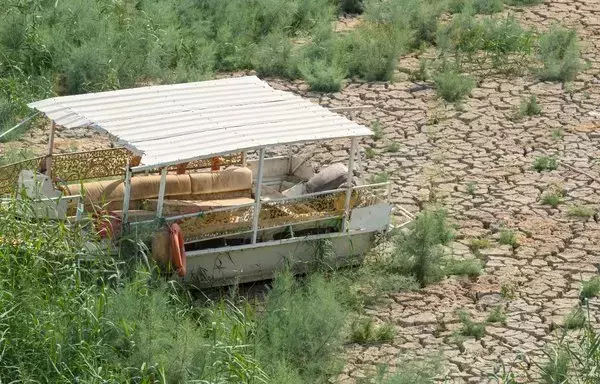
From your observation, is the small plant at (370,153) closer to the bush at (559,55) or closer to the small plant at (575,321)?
the bush at (559,55)

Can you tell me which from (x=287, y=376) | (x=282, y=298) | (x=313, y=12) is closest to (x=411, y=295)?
(x=282, y=298)

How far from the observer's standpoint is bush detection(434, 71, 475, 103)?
18875 millimetres

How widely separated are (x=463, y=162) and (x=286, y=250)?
372cm

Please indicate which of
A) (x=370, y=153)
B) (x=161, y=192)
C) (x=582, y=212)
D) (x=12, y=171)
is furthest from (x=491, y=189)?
(x=12, y=171)

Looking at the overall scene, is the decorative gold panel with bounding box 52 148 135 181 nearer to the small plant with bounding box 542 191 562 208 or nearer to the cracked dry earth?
the cracked dry earth

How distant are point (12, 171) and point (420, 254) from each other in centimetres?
380

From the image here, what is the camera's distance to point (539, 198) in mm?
16094

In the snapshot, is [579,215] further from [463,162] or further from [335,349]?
[335,349]

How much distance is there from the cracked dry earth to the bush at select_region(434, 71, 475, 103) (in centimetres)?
13

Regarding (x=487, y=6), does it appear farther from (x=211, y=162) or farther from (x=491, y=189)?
(x=211, y=162)

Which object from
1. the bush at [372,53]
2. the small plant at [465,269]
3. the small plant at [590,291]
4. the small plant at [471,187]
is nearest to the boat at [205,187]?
the small plant at [465,269]

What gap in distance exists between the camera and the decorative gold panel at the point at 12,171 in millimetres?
14211

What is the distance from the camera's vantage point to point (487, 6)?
866 inches

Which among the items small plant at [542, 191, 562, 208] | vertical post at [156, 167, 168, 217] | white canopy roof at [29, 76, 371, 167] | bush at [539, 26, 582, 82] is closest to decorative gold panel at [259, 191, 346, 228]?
white canopy roof at [29, 76, 371, 167]
